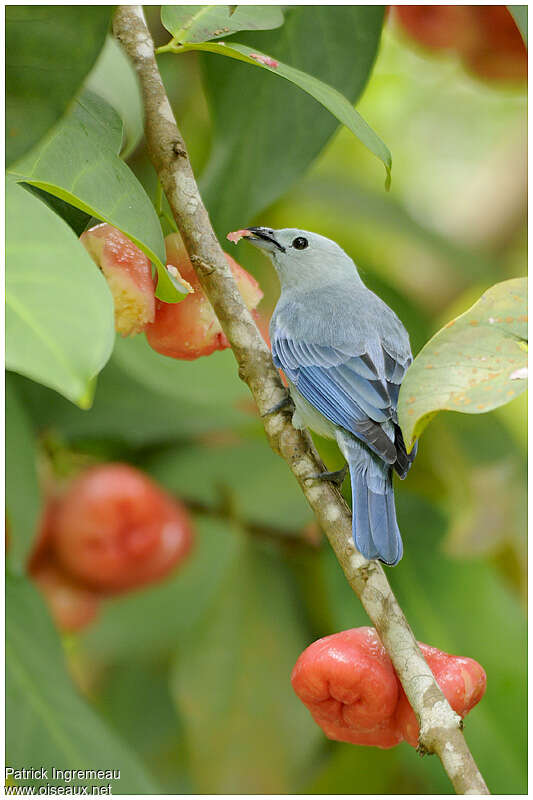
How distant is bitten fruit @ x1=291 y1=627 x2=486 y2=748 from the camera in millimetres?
1023

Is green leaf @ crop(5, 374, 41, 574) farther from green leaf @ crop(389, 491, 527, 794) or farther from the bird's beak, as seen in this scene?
green leaf @ crop(389, 491, 527, 794)

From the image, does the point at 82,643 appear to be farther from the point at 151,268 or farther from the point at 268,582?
the point at 151,268

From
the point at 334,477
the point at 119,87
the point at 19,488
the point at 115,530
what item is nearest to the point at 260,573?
the point at 115,530

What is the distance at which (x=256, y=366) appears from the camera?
→ 1.20 m

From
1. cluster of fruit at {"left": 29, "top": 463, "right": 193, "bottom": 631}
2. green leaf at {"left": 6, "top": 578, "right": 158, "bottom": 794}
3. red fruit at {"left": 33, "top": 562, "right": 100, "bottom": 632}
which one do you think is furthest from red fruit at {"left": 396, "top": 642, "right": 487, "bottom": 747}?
red fruit at {"left": 33, "top": 562, "right": 100, "bottom": 632}

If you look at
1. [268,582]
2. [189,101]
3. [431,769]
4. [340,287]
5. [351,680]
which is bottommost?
[431,769]

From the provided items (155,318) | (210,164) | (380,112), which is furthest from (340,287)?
(380,112)

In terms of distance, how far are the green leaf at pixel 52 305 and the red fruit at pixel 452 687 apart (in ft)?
1.71

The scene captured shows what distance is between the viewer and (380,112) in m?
3.17

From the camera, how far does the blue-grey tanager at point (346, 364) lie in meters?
1.29

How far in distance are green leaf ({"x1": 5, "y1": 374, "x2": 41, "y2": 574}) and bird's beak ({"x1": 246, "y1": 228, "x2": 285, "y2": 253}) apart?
554 mm

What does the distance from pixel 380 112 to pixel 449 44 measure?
1000 mm

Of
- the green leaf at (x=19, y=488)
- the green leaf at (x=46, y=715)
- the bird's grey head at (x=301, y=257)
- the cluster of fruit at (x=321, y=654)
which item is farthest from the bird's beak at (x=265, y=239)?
the green leaf at (x=46, y=715)

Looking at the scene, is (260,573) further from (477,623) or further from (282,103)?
(282,103)
